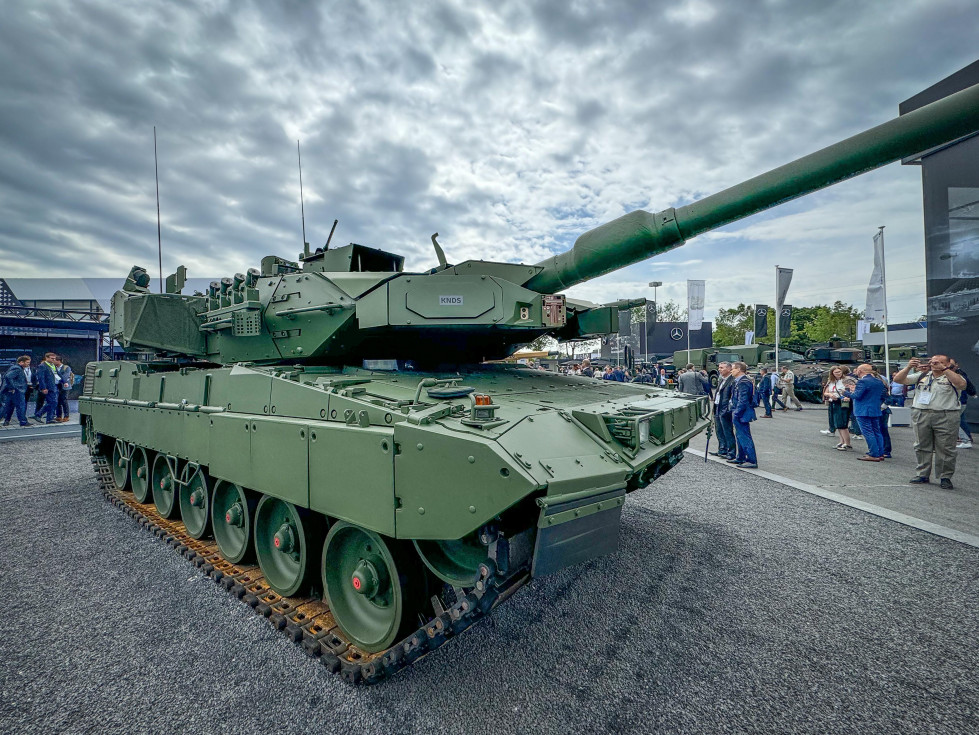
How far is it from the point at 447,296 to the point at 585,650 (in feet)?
9.26

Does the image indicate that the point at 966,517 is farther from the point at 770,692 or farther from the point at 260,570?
the point at 260,570

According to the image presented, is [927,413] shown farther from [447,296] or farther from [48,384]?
[48,384]

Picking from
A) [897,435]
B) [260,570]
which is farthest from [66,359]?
[897,435]

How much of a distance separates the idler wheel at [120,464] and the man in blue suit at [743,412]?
933 centimetres

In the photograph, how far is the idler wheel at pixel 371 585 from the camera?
3162mm

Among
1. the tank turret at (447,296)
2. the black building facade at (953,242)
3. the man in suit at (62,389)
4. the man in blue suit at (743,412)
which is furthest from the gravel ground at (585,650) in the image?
the man in suit at (62,389)

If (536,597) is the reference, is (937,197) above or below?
above

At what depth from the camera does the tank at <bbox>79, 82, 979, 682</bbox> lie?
8.82 feet

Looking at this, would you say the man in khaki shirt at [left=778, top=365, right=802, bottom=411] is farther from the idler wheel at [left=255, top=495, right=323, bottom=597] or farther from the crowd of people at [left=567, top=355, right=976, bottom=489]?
the idler wheel at [left=255, top=495, right=323, bottom=597]

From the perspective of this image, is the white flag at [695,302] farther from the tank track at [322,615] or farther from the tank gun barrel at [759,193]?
the tank track at [322,615]

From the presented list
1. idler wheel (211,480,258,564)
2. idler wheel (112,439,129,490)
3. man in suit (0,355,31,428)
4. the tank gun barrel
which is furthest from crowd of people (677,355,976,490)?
man in suit (0,355,31,428)

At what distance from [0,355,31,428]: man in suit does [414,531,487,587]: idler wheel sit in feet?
50.1

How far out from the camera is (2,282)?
80.3 ft

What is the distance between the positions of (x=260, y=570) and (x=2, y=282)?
99.6ft
